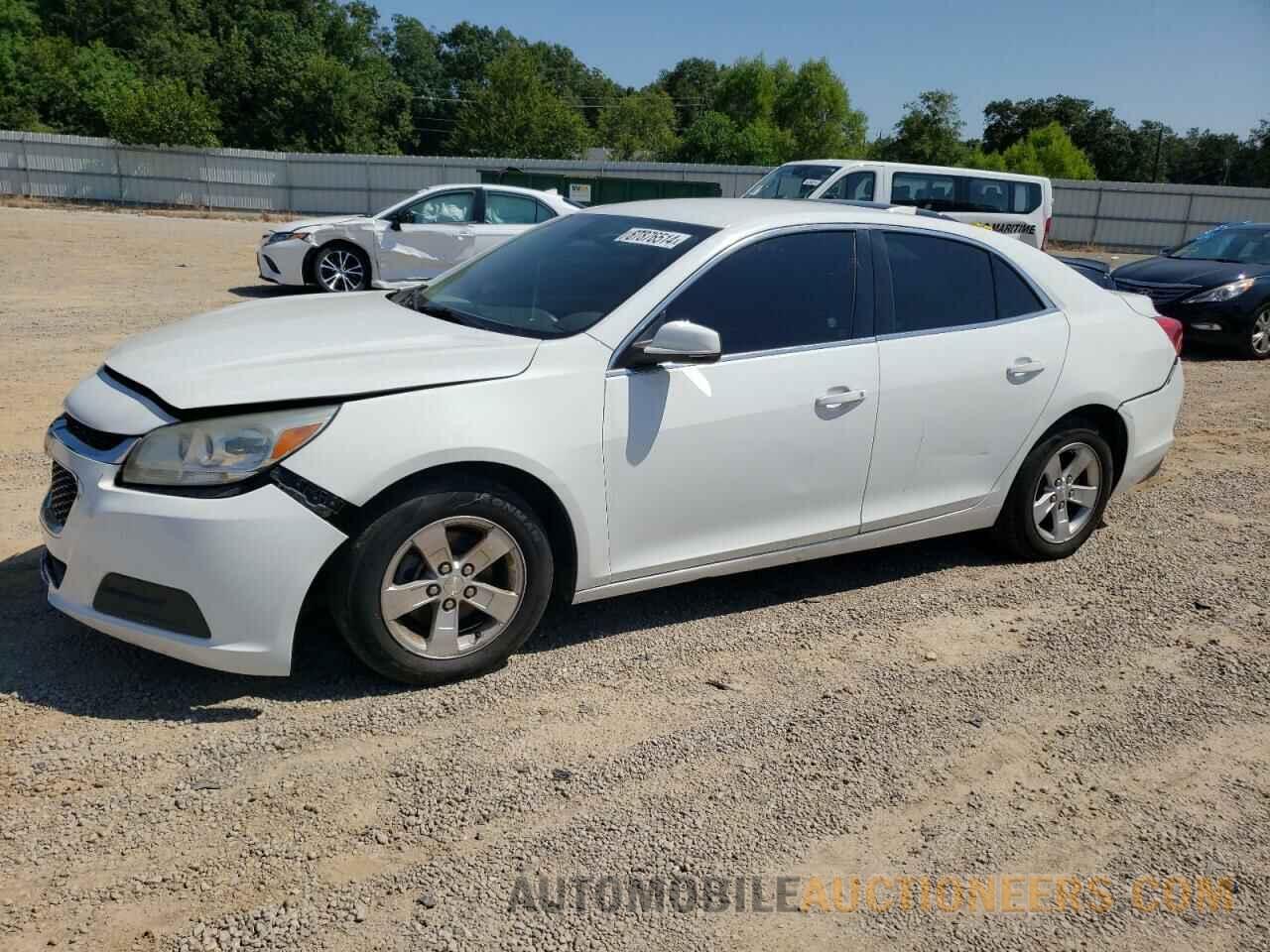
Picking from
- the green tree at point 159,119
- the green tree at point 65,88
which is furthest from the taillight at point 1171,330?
the green tree at point 65,88

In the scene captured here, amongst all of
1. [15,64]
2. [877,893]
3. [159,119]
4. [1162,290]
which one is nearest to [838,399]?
[877,893]

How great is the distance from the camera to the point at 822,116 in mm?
77750

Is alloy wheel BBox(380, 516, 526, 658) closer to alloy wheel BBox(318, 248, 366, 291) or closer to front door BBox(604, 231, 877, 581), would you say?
front door BBox(604, 231, 877, 581)

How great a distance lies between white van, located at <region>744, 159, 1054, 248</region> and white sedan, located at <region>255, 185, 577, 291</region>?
3.63 meters

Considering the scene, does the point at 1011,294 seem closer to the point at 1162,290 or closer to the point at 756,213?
the point at 756,213

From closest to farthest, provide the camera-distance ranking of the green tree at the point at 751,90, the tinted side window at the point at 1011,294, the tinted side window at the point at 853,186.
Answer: the tinted side window at the point at 1011,294
the tinted side window at the point at 853,186
the green tree at the point at 751,90

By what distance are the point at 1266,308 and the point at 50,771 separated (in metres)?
12.6

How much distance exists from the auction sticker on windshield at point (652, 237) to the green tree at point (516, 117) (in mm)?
64013

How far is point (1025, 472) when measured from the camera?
498 cm

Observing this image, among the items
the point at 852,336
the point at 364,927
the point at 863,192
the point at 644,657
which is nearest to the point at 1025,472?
the point at 852,336

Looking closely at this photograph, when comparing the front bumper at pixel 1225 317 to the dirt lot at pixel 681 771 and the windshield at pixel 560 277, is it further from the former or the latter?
the windshield at pixel 560 277

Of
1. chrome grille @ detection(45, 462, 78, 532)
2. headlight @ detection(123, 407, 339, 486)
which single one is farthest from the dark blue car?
→ chrome grille @ detection(45, 462, 78, 532)

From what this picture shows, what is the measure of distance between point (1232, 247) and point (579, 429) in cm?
1202

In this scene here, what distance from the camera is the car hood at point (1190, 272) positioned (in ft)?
39.0
